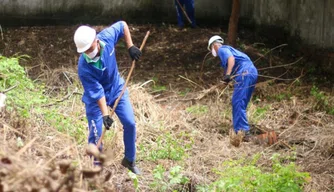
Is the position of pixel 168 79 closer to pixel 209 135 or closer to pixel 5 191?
pixel 209 135

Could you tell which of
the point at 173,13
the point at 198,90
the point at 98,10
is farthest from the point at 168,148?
the point at 173,13

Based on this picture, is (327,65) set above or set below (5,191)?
below

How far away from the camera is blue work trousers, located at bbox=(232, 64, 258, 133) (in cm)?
830

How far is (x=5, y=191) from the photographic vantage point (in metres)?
3.12

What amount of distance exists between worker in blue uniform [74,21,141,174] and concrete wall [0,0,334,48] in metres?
5.53

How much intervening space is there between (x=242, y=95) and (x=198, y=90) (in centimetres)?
203

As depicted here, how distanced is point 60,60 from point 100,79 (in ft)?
16.3

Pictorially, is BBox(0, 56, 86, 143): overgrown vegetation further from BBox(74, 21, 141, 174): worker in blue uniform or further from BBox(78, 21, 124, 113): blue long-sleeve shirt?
BBox(78, 21, 124, 113): blue long-sleeve shirt

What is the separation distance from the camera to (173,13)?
1389cm

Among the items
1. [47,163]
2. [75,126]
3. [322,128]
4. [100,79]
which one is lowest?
[322,128]

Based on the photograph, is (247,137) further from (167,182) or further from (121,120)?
(121,120)

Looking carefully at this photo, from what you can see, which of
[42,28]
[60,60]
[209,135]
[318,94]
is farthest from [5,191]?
[42,28]

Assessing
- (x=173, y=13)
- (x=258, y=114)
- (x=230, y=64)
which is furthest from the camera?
(x=173, y=13)

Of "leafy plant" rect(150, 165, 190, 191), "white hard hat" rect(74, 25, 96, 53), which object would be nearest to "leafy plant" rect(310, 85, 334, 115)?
"leafy plant" rect(150, 165, 190, 191)
